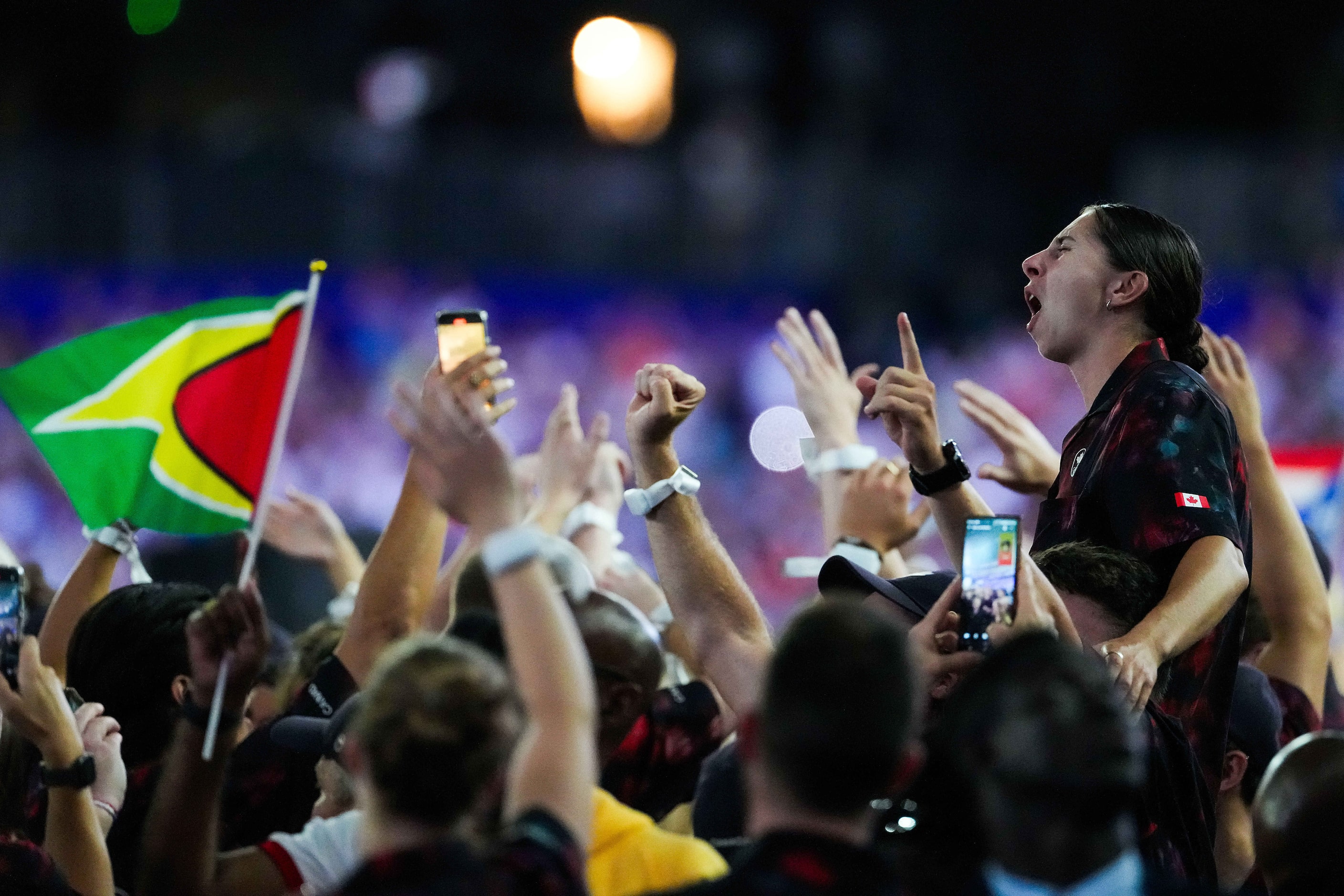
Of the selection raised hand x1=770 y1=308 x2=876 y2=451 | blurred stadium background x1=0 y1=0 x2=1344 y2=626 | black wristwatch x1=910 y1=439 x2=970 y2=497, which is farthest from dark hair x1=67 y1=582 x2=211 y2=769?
blurred stadium background x1=0 y1=0 x2=1344 y2=626

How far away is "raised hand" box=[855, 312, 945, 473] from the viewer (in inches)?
155

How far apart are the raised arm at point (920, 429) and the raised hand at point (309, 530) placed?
2594 mm

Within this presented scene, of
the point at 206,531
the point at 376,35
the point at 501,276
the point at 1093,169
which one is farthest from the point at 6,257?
the point at 206,531

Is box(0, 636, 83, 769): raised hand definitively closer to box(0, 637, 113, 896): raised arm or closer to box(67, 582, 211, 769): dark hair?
box(0, 637, 113, 896): raised arm

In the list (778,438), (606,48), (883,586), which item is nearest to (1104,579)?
(883,586)

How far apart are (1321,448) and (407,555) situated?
3.73 meters

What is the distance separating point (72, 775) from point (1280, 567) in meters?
3.25

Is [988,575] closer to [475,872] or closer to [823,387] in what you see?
[475,872]

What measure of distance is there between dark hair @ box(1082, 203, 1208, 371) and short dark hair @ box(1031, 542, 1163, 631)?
35.8 inches

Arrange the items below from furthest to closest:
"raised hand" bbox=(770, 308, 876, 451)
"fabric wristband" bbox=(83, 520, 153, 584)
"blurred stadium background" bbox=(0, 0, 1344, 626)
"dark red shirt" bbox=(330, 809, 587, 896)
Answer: "blurred stadium background" bbox=(0, 0, 1344, 626) → "raised hand" bbox=(770, 308, 876, 451) → "fabric wristband" bbox=(83, 520, 153, 584) → "dark red shirt" bbox=(330, 809, 587, 896)

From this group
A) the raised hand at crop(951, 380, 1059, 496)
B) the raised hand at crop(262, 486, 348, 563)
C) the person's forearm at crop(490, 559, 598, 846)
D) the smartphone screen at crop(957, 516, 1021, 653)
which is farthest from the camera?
the raised hand at crop(262, 486, 348, 563)

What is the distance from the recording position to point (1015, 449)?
5.05 m

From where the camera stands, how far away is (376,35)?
69.0ft

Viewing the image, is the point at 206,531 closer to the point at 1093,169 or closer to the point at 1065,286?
the point at 1065,286
